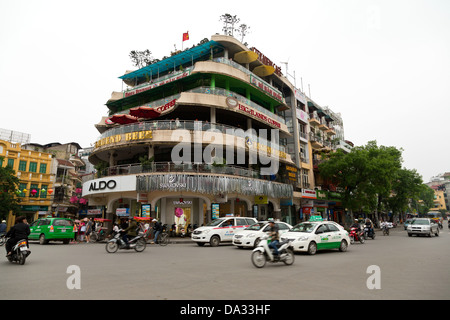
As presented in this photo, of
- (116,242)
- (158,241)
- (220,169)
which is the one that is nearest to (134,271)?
(116,242)

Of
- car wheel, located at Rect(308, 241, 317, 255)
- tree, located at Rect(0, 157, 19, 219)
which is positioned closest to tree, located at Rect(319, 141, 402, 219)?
car wheel, located at Rect(308, 241, 317, 255)

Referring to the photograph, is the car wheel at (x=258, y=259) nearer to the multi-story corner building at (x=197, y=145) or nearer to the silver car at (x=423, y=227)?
the multi-story corner building at (x=197, y=145)

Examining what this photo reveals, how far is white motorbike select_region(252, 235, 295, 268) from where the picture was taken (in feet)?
30.5

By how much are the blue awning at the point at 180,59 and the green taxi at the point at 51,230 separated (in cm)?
1949

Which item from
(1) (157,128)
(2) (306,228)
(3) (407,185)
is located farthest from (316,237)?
(3) (407,185)

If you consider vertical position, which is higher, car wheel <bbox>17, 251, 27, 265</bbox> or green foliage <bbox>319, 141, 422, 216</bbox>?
green foliage <bbox>319, 141, 422, 216</bbox>

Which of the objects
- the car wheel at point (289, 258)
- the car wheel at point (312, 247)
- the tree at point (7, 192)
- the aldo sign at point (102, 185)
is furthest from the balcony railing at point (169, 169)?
the tree at point (7, 192)

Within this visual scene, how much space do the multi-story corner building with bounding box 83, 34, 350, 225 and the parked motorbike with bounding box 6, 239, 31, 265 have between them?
1289 centimetres

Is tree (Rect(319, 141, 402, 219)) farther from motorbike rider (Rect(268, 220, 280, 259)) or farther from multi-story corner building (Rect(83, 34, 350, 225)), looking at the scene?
motorbike rider (Rect(268, 220, 280, 259))

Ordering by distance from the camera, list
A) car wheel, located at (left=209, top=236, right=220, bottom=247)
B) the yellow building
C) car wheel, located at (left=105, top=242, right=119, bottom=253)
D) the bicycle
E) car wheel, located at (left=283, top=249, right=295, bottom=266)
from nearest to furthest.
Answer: car wheel, located at (left=283, top=249, right=295, bottom=266) < car wheel, located at (left=105, top=242, right=119, bottom=253) < car wheel, located at (left=209, top=236, right=220, bottom=247) < the bicycle < the yellow building

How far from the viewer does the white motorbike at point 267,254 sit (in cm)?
930

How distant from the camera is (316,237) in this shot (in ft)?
44.2

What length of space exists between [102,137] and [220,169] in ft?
38.1
